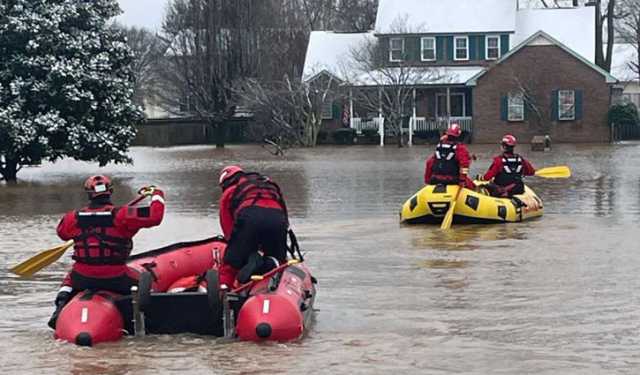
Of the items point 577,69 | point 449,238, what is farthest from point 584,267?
point 577,69

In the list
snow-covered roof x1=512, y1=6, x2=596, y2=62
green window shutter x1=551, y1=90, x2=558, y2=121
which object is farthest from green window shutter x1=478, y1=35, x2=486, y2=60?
green window shutter x1=551, y1=90, x2=558, y2=121

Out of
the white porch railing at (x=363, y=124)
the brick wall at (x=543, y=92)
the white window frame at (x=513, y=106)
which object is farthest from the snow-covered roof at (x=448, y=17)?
the white porch railing at (x=363, y=124)

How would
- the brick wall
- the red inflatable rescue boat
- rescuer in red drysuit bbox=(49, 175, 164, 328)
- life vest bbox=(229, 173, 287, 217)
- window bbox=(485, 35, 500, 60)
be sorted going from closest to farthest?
the red inflatable rescue boat → rescuer in red drysuit bbox=(49, 175, 164, 328) → life vest bbox=(229, 173, 287, 217) → the brick wall → window bbox=(485, 35, 500, 60)

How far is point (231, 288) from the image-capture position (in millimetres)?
11602

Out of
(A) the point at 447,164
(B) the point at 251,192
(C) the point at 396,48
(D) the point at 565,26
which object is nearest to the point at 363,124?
(C) the point at 396,48

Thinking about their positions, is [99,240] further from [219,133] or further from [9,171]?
[219,133]

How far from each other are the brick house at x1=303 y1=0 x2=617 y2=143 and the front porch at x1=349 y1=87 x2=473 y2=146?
51mm

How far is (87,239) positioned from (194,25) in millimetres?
56388

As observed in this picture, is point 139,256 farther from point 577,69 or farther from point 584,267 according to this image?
point 577,69

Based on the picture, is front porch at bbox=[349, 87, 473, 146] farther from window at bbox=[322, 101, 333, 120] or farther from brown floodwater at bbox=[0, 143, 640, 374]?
brown floodwater at bbox=[0, 143, 640, 374]

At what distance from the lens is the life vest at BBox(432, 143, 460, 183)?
67.6 feet

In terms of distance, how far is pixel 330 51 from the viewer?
2630 inches

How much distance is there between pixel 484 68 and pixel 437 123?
142 inches

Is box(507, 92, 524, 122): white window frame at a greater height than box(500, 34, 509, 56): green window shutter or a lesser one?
lesser
